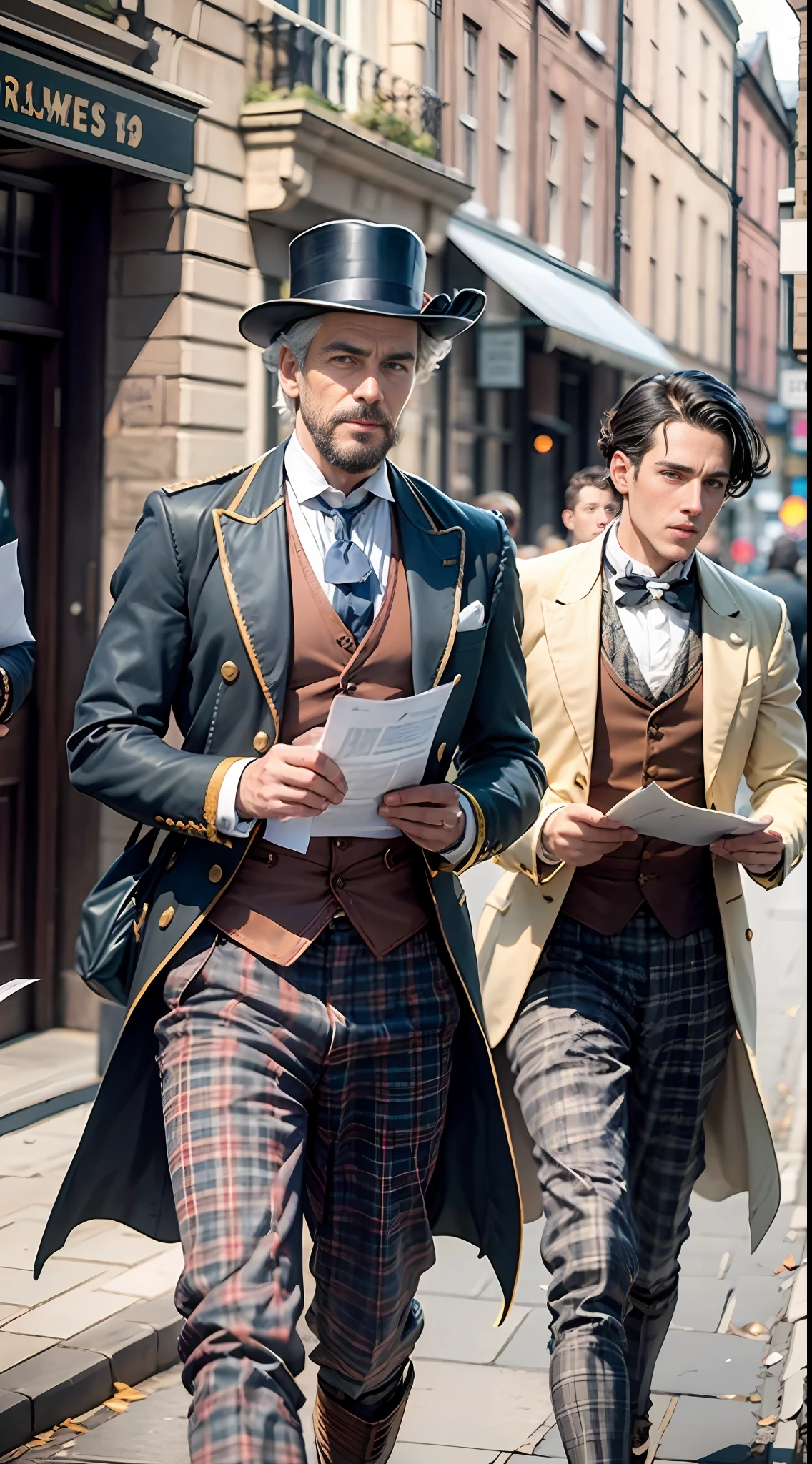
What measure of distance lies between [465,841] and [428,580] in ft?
1.38

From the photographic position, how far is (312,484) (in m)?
3.12

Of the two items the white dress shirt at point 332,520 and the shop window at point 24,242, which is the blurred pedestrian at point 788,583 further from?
Result: the white dress shirt at point 332,520

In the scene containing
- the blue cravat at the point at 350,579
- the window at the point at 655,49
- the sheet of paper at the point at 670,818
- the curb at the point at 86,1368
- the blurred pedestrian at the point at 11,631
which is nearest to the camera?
the blue cravat at the point at 350,579

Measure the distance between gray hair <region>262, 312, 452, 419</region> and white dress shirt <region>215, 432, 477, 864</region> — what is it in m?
0.14

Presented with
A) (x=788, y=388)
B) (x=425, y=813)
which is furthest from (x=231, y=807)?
(x=788, y=388)

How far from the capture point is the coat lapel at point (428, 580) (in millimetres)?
3061

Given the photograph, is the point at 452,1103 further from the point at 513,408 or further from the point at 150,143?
the point at 150,143

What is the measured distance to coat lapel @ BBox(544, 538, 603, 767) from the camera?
357 cm

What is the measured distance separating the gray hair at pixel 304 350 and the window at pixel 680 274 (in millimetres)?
2321

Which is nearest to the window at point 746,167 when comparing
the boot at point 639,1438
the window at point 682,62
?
the window at point 682,62

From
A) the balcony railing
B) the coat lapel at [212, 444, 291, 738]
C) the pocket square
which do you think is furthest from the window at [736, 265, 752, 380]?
the coat lapel at [212, 444, 291, 738]

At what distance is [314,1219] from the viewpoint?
10.6 feet

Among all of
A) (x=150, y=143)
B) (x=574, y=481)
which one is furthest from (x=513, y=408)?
(x=150, y=143)

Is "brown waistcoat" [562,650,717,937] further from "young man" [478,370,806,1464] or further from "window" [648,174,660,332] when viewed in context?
"window" [648,174,660,332]
